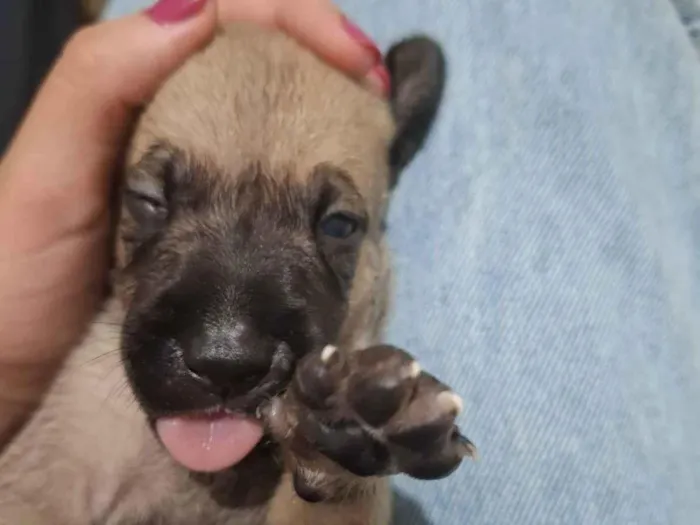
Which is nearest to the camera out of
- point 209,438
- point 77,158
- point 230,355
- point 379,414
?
point 379,414

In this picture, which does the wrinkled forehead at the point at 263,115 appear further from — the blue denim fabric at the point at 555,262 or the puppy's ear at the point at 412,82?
the blue denim fabric at the point at 555,262

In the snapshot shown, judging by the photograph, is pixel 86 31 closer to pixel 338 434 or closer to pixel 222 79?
pixel 222 79

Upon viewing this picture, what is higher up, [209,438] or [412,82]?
[412,82]

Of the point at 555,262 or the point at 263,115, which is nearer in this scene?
the point at 263,115

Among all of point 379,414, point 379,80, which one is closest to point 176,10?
point 379,80

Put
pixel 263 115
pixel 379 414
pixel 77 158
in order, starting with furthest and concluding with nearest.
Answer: pixel 77 158, pixel 263 115, pixel 379 414

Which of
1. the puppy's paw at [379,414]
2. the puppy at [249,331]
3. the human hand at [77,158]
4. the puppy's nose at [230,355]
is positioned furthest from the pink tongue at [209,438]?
the human hand at [77,158]

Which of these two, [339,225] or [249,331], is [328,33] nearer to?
[339,225]

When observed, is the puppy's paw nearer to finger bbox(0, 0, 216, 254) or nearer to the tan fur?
the tan fur

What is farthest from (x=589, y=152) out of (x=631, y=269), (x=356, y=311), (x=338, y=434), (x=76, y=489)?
(x=76, y=489)
